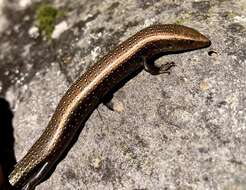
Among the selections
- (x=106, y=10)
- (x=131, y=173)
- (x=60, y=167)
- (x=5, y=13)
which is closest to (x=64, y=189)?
(x=60, y=167)

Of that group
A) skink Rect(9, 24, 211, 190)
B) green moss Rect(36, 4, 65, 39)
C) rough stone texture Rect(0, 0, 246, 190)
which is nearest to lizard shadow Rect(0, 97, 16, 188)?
rough stone texture Rect(0, 0, 246, 190)

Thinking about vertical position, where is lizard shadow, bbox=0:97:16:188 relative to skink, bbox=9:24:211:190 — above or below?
below

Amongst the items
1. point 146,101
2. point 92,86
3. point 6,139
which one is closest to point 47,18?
point 92,86

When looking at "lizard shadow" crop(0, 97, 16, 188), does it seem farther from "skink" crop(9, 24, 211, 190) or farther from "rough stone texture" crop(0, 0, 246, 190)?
"skink" crop(9, 24, 211, 190)

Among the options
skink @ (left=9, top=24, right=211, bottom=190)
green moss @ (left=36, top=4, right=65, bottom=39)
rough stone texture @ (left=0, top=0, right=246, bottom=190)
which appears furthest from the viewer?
green moss @ (left=36, top=4, right=65, bottom=39)

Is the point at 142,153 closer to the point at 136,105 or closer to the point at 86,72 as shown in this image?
the point at 136,105
